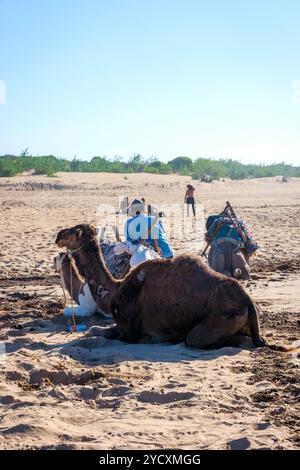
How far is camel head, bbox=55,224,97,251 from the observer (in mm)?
8969

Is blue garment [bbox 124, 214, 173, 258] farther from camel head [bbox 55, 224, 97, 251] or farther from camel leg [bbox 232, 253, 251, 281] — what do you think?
camel leg [bbox 232, 253, 251, 281]

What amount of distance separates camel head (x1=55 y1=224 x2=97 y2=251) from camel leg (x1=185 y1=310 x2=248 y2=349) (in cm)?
210

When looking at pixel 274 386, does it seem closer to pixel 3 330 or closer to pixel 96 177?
pixel 3 330

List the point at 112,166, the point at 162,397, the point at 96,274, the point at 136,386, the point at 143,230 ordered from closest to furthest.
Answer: the point at 162,397, the point at 136,386, the point at 96,274, the point at 143,230, the point at 112,166

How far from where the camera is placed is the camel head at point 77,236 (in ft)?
29.4

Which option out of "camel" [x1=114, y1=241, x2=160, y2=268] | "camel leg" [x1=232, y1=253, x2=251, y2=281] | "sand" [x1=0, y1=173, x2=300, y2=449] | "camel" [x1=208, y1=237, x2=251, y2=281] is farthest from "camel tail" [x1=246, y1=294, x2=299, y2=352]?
"camel leg" [x1=232, y1=253, x2=251, y2=281]

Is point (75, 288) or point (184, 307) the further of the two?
point (75, 288)

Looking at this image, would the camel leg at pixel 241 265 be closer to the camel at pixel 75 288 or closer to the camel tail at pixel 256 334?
the camel at pixel 75 288

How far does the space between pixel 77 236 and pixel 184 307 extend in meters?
1.89

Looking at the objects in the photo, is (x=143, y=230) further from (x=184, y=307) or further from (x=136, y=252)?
(x=184, y=307)

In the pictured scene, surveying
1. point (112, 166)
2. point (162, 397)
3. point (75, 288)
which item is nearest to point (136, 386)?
point (162, 397)

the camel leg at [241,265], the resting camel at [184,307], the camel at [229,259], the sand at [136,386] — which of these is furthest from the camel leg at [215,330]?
the camel leg at [241,265]

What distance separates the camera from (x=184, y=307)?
765 cm

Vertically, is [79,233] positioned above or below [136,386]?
above
